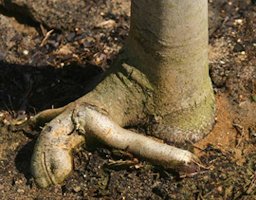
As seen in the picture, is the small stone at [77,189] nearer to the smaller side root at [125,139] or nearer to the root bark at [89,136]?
the root bark at [89,136]

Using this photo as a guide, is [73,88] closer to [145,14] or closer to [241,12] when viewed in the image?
[145,14]

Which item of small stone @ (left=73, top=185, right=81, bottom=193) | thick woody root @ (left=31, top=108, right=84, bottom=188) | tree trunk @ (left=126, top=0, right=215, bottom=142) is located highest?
tree trunk @ (left=126, top=0, right=215, bottom=142)

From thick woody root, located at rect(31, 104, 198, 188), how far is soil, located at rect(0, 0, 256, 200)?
55 mm

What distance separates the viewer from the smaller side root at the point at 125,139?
9.68 ft

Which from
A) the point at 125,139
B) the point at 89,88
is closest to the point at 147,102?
the point at 125,139

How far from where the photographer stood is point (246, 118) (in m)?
3.26

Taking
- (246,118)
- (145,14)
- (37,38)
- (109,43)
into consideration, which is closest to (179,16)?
(145,14)

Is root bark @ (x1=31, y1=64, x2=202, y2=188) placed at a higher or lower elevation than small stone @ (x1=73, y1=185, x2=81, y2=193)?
higher

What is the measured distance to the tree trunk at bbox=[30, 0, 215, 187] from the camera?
2.80 m

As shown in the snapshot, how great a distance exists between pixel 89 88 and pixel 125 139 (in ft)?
1.69

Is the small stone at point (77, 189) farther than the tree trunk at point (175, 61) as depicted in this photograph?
Yes

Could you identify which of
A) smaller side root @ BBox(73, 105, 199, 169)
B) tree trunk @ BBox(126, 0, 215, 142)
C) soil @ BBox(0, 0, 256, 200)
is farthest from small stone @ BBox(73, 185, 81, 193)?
tree trunk @ BBox(126, 0, 215, 142)

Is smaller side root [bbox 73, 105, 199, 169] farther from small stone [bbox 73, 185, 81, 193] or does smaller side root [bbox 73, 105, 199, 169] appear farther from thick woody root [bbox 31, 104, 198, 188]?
small stone [bbox 73, 185, 81, 193]

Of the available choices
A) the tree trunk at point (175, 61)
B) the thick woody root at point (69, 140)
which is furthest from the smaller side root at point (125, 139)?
the tree trunk at point (175, 61)
